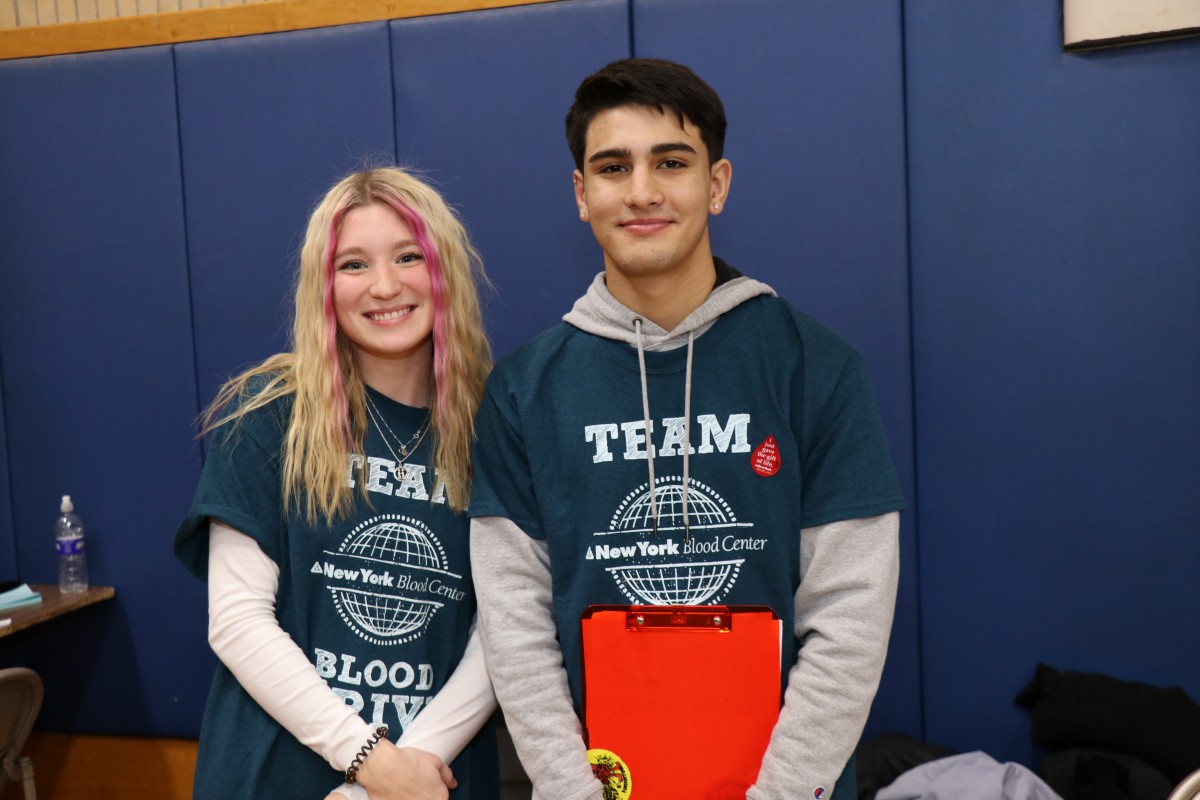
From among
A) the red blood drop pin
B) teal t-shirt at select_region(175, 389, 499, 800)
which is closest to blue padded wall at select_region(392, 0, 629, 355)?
teal t-shirt at select_region(175, 389, 499, 800)

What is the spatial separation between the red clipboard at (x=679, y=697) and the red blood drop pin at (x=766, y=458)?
0.19m

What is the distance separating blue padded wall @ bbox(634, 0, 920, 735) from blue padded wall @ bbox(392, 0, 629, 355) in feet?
0.77

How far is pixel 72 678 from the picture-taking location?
246 centimetres

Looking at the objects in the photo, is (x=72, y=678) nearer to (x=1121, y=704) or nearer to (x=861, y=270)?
(x=861, y=270)

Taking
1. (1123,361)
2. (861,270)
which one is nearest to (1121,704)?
(1123,361)

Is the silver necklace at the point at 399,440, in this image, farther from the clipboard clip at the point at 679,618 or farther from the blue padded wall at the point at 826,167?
the blue padded wall at the point at 826,167

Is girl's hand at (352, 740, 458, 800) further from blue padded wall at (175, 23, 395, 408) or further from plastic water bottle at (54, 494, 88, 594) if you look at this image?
plastic water bottle at (54, 494, 88, 594)

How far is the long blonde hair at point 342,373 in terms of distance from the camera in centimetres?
132

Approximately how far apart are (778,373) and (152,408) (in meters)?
1.85

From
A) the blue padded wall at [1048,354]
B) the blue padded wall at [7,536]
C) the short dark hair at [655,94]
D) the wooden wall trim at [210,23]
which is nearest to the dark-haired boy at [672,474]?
the short dark hair at [655,94]

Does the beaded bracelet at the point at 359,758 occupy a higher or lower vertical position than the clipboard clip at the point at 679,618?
lower

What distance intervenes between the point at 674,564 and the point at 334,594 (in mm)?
513

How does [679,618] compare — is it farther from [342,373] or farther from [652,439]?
[342,373]

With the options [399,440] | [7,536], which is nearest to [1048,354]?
[399,440]
